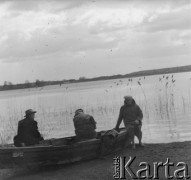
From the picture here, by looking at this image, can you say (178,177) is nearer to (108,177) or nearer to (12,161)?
(108,177)

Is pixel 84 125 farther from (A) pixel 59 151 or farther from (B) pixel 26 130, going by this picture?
(B) pixel 26 130

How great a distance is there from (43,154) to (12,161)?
73cm

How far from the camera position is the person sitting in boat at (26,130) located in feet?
33.7

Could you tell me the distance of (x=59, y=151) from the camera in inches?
388

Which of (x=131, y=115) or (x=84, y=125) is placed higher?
(x=131, y=115)

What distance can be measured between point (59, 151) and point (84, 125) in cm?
116

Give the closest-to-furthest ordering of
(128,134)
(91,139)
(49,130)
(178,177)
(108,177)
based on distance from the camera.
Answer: (178,177) < (108,177) < (91,139) < (128,134) < (49,130)

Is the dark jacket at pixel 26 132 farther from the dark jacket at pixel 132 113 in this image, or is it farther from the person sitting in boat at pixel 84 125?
the dark jacket at pixel 132 113

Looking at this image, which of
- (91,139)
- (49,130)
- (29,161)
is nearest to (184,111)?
(49,130)

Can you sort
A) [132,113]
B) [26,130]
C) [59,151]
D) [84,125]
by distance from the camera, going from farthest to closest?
[132,113]
[84,125]
[26,130]
[59,151]

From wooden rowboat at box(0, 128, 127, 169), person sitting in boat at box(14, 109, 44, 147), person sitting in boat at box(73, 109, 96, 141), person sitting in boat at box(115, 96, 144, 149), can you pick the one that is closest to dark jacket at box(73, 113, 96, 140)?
person sitting in boat at box(73, 109, 96, 141)

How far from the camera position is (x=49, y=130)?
2112cm

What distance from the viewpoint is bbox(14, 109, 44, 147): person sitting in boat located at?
10281 mm

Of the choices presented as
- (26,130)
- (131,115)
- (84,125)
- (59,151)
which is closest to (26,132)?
(26,130)
